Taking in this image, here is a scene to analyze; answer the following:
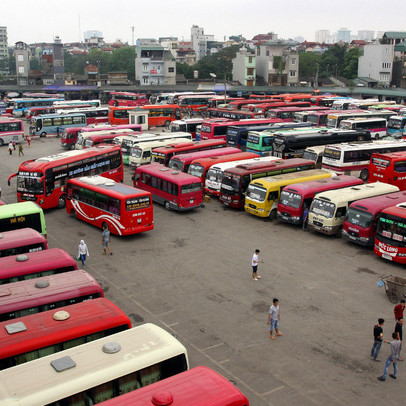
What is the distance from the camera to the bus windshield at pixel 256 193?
25391mm

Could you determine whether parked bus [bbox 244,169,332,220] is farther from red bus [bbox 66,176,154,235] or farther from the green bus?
the green bus

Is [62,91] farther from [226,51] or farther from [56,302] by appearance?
[56,302]

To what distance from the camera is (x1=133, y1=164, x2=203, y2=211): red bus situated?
2622 centimetres

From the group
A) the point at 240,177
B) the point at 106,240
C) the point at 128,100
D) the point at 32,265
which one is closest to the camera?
the point at 32,265

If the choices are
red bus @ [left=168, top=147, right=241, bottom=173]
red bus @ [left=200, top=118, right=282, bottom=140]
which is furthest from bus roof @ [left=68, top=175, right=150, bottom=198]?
red bus @ [left=200, top=118, right=282, bottom=140]

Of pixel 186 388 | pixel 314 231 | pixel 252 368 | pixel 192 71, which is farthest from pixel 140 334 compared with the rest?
pixel 192 71

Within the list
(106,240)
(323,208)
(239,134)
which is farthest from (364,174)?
(106,240)

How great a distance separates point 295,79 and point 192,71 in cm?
2574

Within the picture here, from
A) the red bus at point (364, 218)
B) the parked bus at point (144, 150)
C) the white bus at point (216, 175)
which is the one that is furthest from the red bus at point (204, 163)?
the red bus at point (364, 218)

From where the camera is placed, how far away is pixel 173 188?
26.5 metres

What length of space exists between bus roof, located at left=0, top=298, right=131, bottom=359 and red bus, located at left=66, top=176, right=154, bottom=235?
9885 mm

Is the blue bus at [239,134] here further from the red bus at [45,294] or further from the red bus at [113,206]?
the red bus at [45,294]

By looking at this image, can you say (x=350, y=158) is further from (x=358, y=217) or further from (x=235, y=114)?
(x=235, y=114)

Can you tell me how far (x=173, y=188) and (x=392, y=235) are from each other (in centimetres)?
1167
